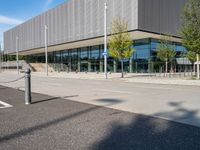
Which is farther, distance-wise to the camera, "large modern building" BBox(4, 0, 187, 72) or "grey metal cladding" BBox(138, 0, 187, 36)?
"large modern building" BBox(4, 0, 187, 72)

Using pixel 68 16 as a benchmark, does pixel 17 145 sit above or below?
below

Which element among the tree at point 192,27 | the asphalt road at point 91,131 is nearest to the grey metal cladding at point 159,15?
the tree at point 192,27

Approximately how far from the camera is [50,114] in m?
8.51

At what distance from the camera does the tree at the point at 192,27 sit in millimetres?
26947

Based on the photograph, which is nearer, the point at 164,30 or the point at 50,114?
the point at 50,114

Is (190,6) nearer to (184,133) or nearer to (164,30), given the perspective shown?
(164,30)

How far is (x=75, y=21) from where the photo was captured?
5712cm

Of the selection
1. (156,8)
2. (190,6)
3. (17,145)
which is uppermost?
(156,8)

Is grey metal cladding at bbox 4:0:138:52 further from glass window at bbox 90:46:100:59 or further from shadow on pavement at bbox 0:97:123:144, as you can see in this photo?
shadow on pavement at bbox 0:97:123:144

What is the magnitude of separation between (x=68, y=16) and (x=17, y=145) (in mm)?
55556

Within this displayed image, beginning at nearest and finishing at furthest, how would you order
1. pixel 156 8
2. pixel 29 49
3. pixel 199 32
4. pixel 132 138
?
pixel 132 138 → pixel 199 32 → pixel 156 8 → pixel 29 49

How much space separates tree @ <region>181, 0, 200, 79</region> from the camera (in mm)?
26947

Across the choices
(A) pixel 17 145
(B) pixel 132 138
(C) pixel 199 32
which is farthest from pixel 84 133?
(C) pixel 199 32

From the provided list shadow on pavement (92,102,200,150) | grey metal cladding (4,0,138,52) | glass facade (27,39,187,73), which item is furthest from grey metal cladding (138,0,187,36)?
shadow on pavement (92,102,200,150)
